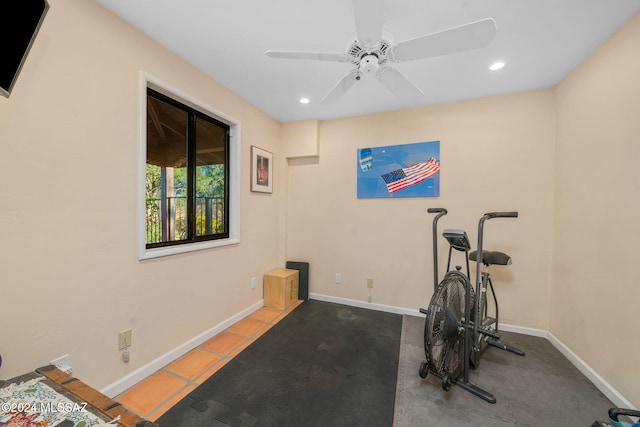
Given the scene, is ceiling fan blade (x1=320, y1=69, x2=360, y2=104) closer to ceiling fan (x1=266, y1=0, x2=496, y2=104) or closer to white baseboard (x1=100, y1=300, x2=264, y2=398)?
ceiling fan (x1=266, y1=0, x2=496, y2=104)

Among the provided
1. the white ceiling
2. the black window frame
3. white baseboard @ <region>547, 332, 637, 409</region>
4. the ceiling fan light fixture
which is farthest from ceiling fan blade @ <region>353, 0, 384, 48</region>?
white baseboard @ <region>547, 332, 637, 409</region>

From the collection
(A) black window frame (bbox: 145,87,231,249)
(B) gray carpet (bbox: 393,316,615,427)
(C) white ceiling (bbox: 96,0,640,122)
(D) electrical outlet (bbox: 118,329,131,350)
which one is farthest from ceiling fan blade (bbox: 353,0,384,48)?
(D) electrical outlet (bbox: 118,329,131,350)

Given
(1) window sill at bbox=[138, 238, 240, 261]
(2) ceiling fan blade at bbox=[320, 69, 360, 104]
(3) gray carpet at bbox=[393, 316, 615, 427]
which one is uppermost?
(2) ceiling fan blade at bbox=[320, 69, 360, 104]

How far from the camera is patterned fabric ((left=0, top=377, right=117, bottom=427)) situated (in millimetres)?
867

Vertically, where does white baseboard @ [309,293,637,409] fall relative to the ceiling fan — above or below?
below

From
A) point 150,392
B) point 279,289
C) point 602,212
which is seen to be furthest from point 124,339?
point 602,212

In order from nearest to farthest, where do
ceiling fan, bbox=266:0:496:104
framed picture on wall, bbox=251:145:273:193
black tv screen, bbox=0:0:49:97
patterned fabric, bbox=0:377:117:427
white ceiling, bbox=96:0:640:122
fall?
patterned fabric, bbox=0:377:117:427 < black tv screen, bbox=0:0:49:97 < ceiling fan, bbox=266:0:496:104 < white ceiling, bbox=96:0:640:122 < framed picture on wall, bbox=251:145:273:193

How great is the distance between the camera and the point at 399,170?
2959 millimetres

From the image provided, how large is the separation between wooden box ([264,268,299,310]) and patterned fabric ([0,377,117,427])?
82.4 inches

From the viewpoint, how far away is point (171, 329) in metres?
1.99

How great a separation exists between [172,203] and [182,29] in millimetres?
1422

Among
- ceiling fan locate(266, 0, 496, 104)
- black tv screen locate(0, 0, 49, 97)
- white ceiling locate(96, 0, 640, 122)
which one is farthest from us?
white ceiling locate(96, 0, 640, 122)

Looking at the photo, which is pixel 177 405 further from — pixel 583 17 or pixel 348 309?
pixel 583 17

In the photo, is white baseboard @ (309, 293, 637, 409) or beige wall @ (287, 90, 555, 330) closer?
white baseboard @ (309, 293, 637, 409)
